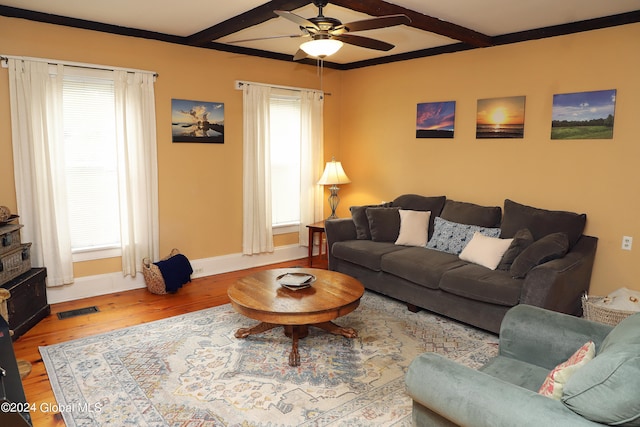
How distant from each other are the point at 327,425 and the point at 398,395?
0.54 m

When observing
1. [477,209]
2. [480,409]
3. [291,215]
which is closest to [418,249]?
[477,209]

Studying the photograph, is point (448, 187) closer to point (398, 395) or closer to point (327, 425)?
point (398, 395)

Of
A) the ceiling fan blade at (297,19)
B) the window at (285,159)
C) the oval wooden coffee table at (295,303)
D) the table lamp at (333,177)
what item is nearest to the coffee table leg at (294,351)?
the oval wooden coffee table at (295,303)

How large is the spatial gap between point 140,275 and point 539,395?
4.18 m

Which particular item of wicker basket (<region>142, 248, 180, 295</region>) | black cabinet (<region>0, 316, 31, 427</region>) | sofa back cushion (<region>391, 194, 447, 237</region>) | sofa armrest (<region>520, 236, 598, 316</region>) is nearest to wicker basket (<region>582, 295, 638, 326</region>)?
sofa armrest (<region>520, 236, 598, 316</region>)

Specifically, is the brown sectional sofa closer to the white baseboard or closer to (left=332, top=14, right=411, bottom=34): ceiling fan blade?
the white baseboard

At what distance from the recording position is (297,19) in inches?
109

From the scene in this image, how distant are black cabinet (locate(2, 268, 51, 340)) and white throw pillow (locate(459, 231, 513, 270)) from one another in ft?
12.2

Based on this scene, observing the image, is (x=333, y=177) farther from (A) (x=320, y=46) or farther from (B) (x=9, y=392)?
(B) (x=9, y=392)

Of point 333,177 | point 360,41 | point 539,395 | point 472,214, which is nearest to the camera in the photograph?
point 539,395

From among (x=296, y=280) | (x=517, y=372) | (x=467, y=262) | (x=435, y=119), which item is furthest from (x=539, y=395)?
(x=435, y=119)

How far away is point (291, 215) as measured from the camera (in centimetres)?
602

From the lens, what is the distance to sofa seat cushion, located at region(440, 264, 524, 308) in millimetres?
3406

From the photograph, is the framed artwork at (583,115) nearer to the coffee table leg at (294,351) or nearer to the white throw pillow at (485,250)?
the white throw pillow at (485,250)
